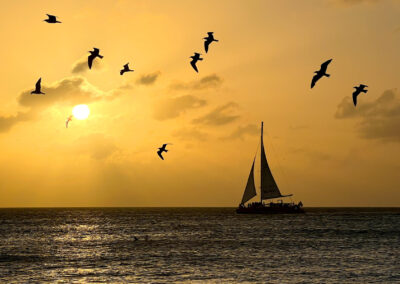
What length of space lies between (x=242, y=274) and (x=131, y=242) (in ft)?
131

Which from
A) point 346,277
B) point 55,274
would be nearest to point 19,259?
point 55,274

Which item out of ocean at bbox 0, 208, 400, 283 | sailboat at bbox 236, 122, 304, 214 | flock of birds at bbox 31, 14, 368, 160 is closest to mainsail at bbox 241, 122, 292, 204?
sailboat at bbox 236, 122, 304, 214

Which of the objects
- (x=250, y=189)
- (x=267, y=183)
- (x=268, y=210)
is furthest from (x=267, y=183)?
(x=268, y=210)

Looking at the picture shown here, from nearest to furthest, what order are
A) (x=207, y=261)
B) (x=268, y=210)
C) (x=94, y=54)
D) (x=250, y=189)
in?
(x=94, y=54), (x=207, y=261), (x=250, y=189), (x=268, y=210)

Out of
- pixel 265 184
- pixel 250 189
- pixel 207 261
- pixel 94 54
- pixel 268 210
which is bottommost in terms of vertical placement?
pixel 207 261

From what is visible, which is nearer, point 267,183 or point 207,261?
point 207,261

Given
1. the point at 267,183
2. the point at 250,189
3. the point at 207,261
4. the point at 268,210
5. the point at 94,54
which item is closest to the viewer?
the point at 94,54

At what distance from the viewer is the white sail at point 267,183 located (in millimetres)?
138125

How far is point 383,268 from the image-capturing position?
52406 mm

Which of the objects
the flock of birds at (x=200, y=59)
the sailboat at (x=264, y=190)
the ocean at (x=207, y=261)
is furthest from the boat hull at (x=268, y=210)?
the flock of birds at (x=200, y=59)

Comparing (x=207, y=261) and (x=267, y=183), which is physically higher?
(x=267, y=183)

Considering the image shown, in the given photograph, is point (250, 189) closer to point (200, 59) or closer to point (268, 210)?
point (268, 210)

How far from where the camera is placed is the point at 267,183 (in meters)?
139

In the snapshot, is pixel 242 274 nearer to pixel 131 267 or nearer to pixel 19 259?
pixel 131 267
